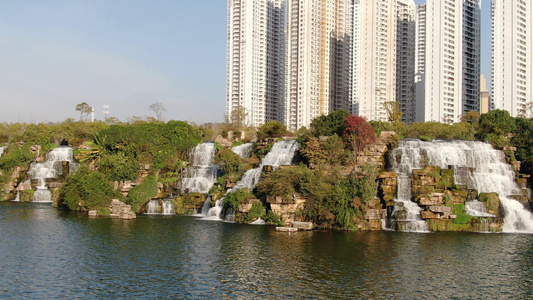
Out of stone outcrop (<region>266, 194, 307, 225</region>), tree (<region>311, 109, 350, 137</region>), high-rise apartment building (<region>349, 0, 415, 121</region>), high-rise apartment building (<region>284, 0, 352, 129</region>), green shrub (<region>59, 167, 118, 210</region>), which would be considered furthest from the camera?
high-rise apartment building (<region>284, 0, 352, 129</region>)

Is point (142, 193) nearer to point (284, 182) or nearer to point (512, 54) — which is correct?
point (284, 182)

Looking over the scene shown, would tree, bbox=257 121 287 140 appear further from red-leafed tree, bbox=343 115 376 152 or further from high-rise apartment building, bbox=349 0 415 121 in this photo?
high-rise apartment building, bbox=349 0 415 121

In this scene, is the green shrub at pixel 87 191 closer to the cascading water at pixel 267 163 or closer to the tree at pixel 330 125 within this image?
the cascading water at pixel 267 163

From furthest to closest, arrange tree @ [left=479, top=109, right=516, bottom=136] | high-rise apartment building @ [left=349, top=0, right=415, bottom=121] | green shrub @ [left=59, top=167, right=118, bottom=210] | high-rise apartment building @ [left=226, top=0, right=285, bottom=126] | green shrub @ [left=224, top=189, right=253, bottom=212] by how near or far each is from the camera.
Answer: high-rise apartment building @ [left=226, top=0, right=285, bottom=126] < high-rise apartment building @ [left=349, top=0, right=415, bottom=121] < tree @ [left=479, top=109, right=516, bottom=136] < green shrub @ [left=59, top=167, right=118, bottom=210] < green shrub @ [left=224, top=189, right=253, bottom=212]

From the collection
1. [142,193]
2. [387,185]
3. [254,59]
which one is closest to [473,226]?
[387,185]

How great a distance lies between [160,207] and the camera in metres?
44.9

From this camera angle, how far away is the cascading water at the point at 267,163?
137 ft

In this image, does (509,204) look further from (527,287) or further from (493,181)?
(527,287)

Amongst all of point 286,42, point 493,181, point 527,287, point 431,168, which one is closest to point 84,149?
point 431,168

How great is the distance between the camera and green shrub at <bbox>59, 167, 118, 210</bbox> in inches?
1679

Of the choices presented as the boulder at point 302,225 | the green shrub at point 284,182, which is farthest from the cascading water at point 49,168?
the boulder at point 302,225

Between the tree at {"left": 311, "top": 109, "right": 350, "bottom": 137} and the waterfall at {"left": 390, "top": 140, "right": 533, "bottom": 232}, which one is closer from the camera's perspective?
the waterfall at {"left": 390, "top": 140, "right": 533, "bottom": 232}

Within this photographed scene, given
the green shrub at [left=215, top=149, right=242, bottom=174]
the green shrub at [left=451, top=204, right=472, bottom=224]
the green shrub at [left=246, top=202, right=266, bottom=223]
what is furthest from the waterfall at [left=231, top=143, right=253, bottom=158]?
the green shrub at [left=451, top=204, right=472, bottom=224]

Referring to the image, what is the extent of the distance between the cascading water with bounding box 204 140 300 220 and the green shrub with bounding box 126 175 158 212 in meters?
6.32
